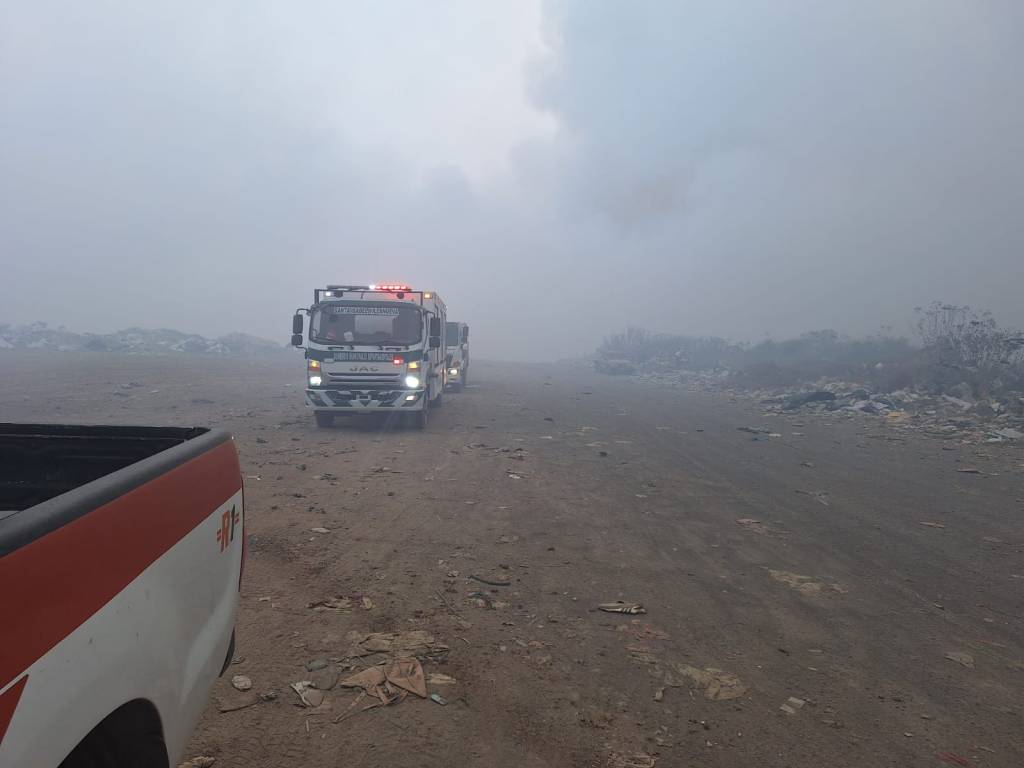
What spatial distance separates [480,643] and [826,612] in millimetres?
2773

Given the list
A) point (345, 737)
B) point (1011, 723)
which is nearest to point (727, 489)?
point (1011, 723)

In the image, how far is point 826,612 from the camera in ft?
15.8

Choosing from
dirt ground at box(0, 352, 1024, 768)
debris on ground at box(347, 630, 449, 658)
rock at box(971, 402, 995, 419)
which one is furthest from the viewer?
rock at box(971, 402, 995, 419)

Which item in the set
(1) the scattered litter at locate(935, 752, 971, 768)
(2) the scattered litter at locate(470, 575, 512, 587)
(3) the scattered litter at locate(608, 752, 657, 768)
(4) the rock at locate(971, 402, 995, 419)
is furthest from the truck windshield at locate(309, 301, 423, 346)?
(4) the rock at locate(971, 402, 995, 419)

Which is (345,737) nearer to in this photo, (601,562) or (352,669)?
(352,669)

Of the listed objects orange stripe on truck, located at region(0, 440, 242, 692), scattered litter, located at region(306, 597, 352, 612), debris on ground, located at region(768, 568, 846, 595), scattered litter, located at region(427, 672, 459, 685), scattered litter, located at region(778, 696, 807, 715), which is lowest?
scattered litter, located at region(427, 672, 459, 685)

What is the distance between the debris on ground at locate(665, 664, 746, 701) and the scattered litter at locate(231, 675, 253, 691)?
2472mm

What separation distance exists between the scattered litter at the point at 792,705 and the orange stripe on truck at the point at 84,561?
3.27 meters

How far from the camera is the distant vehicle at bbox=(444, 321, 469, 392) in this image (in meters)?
20.7

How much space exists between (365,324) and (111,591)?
11515 millimetres

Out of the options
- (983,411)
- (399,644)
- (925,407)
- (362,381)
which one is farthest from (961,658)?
(925,407)

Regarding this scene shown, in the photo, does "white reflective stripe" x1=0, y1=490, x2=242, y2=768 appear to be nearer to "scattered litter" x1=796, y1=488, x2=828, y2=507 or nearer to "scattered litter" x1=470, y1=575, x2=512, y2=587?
"scattered litter" x1=470, y1=575, x2=512, y2=587

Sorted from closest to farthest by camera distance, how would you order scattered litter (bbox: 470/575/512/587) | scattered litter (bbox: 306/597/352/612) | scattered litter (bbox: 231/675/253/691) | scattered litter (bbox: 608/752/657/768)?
scattered litter (bbox: 608/752/657/768) < scattered litter (bbox: 231/675/253/691) < scattered litter (bbox: 306/597/352/612) < scattered litter (bbox: 470/575/512/587)

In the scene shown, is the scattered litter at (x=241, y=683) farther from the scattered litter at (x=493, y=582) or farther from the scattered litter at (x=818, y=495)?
the scattered litter at (x=818, y=495)
